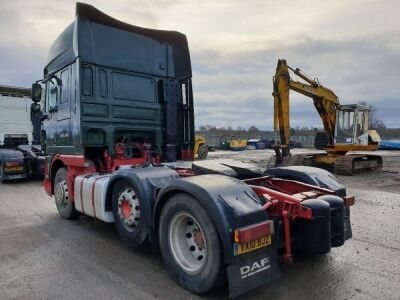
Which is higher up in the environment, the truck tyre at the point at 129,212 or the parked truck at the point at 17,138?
the parked truck at the point at 17,138

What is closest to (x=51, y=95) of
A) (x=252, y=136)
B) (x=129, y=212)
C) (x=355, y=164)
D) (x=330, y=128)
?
(x=129, y=212)

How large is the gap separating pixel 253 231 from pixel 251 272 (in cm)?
36

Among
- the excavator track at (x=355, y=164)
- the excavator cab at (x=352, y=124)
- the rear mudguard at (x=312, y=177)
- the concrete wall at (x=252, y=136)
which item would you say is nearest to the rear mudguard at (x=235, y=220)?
the rear mudguard at (x=312, y=177)

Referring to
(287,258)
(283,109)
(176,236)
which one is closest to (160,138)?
(176,236)

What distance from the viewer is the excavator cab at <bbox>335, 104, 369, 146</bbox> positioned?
1598 centimetres

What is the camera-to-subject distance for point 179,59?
691 cm

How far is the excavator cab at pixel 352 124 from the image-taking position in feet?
52.4

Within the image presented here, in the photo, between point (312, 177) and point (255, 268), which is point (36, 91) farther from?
point (255, 268)

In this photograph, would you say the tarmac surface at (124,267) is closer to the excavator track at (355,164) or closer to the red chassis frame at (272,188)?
the red chassis frame at (272,188)

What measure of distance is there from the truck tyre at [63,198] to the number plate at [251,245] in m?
3.92

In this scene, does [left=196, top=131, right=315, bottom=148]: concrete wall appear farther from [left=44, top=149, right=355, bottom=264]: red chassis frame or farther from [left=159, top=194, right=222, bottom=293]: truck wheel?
[left=159, top=194, right=222, bottom=293]: truck wheel

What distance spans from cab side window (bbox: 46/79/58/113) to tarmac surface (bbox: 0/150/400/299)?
2074mm

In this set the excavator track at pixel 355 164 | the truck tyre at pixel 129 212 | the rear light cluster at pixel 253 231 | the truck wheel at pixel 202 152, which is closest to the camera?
the rear light cluster at pixel 253 231

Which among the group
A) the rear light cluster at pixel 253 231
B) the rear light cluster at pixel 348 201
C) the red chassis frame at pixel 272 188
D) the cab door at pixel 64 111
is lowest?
the rear light cluster at pixel 253 231
